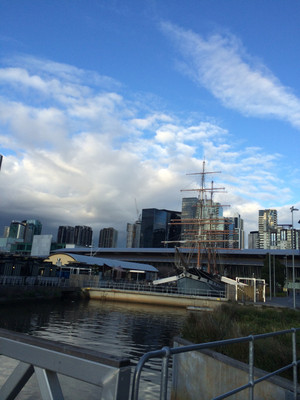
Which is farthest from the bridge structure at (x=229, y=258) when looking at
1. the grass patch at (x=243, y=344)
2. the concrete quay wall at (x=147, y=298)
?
the grass patch at (x=243, y=344)

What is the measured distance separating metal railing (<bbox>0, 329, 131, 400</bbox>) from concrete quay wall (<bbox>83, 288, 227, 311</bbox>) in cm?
3649

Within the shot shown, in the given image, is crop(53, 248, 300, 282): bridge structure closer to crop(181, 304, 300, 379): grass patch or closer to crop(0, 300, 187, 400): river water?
crop(0, 300, 187, 400): river water

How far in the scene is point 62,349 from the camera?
9.25 ft

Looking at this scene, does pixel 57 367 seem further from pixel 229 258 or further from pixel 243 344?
pixel 229 258

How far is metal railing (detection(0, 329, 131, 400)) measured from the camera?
2539mm

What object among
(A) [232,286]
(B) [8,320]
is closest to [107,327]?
(B) [8,320]

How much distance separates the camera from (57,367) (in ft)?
9.24

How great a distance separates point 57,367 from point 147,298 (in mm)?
41284

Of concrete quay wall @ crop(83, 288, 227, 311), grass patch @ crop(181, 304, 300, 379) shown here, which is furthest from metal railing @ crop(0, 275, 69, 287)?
grass patch @ crop(181, 304, 300, 379)

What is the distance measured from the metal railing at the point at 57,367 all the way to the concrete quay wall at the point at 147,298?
120 feet

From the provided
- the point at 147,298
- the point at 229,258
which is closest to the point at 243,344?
the point at 147,298

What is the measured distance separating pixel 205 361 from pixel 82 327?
602 inches

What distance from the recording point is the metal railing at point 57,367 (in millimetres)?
2539

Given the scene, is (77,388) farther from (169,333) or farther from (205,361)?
(169,333)
